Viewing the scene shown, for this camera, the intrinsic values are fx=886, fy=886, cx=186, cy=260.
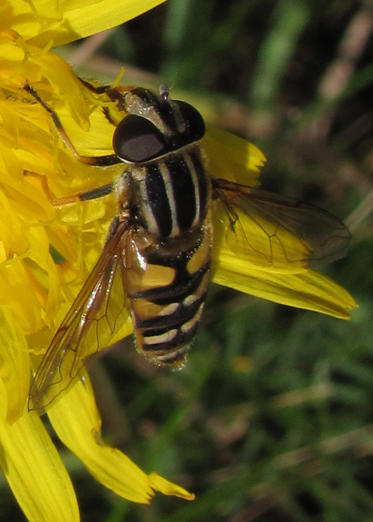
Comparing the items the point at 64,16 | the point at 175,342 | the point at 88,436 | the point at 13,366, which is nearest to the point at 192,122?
the point at 64,16

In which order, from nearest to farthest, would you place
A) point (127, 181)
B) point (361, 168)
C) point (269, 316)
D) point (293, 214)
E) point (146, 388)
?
point (127, 181)
point (293, 214)
point (146, 388)
point (269, 316)
point (361, 168)

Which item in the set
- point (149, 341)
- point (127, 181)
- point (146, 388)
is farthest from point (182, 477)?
point (127, 181)

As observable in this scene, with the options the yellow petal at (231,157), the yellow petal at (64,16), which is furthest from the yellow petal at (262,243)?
the yellow petal at (64,16)

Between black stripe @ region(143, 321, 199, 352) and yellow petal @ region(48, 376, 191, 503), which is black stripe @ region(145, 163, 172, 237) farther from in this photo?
yellow petal @ region(48, 376, 191, 503)

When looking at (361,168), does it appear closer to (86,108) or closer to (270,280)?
(270,280)

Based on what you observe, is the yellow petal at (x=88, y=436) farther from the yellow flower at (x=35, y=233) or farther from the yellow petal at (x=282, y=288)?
the yellow petal at (x=282, y=288)

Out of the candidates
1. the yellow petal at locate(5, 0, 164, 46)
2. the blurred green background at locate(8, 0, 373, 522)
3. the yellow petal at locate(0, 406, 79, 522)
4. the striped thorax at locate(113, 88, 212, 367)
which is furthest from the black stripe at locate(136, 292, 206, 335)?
the blurred green background at locate(8, 0, 373, 522)

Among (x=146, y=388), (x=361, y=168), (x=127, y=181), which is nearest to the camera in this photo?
(x=127, y=181)

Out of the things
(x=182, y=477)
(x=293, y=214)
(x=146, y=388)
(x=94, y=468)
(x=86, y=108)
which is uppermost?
(x=86, y=108)
